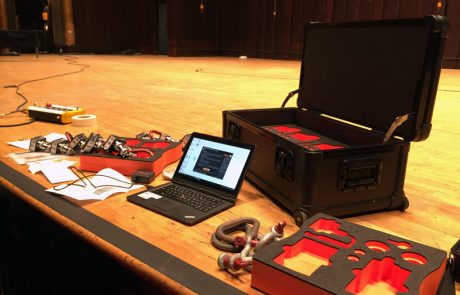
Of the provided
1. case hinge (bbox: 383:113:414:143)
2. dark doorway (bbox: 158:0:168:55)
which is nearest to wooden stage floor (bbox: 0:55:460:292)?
case hinge (bbox: 383:113:414:143)

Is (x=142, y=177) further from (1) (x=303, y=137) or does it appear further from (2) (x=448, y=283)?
(2) (x=448, y=283)

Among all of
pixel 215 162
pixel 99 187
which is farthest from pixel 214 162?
pixel 99 187

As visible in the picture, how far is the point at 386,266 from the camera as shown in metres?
0.76

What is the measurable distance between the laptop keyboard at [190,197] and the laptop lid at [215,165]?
2 cm

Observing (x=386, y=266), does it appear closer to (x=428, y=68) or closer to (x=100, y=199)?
(x=428, y=68)

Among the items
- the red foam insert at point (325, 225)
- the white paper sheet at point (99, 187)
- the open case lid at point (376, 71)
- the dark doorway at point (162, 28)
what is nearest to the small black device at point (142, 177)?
the white paper sheet at point (99, 187)

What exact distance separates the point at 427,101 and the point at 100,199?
0.98m

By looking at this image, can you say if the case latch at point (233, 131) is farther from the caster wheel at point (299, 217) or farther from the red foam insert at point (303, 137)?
the caster wheel at point (299, 217)

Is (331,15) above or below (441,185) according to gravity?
above

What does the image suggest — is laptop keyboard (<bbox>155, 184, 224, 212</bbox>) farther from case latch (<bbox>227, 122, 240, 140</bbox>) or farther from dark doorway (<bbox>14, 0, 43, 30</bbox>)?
dark doorway (<bbox>14, 0, 43, 30</bbox>)

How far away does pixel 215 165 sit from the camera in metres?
1.23

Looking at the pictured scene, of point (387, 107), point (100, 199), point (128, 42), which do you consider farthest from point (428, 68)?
point (128, 42)

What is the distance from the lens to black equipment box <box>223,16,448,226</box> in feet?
3.49

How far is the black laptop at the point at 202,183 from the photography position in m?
1.13
